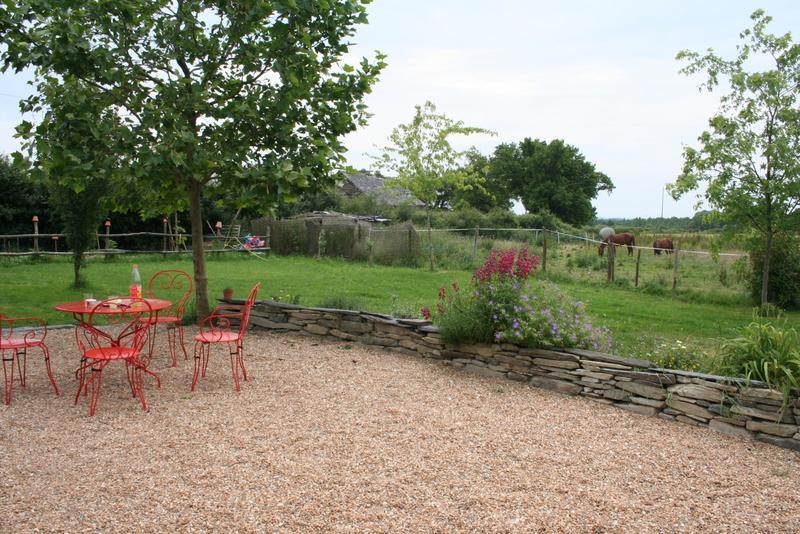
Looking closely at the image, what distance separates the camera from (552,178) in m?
49.9

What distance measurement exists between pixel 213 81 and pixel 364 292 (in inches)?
182

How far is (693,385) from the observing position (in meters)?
4.55

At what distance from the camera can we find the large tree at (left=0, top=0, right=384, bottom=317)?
6.40 m

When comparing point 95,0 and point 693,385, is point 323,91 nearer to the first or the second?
point 95,0

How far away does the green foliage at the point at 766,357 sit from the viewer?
419 centimetres

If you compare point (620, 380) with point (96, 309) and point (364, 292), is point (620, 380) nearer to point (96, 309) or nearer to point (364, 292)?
point (96, 309)

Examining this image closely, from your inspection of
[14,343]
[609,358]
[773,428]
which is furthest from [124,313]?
[773,428]

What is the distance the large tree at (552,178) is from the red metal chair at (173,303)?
39533mm

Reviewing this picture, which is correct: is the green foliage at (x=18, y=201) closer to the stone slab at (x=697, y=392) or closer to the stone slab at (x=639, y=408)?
the stone slab at (x=639, y=408)

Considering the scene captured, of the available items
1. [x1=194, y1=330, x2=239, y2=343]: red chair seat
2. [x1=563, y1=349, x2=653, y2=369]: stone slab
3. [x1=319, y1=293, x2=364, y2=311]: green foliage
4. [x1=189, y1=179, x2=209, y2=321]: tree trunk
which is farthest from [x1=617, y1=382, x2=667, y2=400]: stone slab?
[x1=189, y1=179, x2=209, y2=321]: tree trunk

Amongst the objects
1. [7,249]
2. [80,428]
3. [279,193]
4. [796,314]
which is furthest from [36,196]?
[796,314]

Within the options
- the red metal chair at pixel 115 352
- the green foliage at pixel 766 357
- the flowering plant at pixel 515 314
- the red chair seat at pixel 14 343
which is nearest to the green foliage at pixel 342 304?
the flowering plant at pixel 515 314

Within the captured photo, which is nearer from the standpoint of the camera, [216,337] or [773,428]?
[773,428]

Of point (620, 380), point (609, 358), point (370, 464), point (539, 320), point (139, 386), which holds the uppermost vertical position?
point (539, 320)
